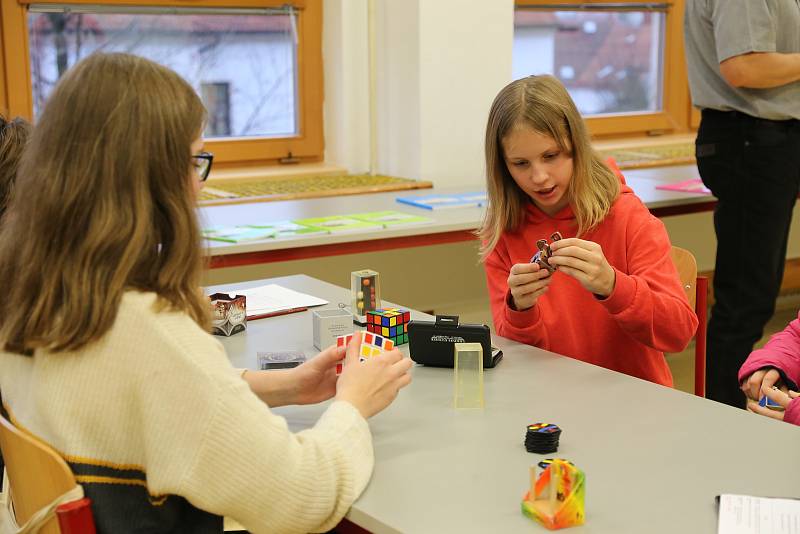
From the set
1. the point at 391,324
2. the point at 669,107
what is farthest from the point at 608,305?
the point at 669,107

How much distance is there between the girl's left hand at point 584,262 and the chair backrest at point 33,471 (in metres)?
0.98

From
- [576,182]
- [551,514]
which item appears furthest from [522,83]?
[551,514]

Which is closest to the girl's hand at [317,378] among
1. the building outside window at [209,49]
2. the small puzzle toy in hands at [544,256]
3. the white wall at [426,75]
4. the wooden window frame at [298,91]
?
the small puzzle toy in hands at [544,256]

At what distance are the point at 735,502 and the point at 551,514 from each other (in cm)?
23

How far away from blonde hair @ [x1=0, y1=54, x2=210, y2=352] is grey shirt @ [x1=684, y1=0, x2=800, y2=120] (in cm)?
223

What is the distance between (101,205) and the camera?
44.1 inches

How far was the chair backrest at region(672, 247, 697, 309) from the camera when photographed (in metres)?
2.25

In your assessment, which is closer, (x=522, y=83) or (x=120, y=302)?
(x=120, y=302)

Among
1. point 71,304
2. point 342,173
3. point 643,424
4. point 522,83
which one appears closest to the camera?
point 71,304

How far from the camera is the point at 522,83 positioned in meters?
2.05

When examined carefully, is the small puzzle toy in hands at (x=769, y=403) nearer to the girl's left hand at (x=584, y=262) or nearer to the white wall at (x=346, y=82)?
the girl's left hand at (x=584, y=262)

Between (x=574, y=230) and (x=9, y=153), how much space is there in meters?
1.12

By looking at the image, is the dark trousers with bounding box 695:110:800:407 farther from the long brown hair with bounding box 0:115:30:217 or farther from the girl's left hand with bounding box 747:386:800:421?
the long brown hair with bounding box 0:115:30:217

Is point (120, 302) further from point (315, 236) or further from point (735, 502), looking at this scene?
point (315, 236)
